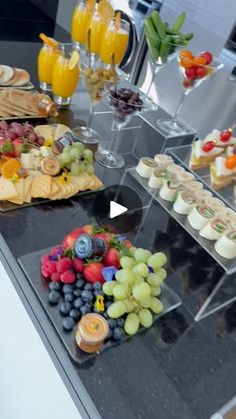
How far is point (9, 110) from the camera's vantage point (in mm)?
1041

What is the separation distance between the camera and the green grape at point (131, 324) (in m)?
0.61

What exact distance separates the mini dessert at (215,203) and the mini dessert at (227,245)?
10 cm

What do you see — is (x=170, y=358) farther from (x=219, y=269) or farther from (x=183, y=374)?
(x=219, y=269)

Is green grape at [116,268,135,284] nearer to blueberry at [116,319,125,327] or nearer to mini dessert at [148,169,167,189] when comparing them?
blueberry at [116,319,125,327]

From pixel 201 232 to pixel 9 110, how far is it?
0.63m

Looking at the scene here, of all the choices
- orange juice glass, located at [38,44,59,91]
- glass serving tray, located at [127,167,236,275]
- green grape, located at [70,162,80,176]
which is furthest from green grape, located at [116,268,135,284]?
orange juice glass, located at [38,44,59,91]

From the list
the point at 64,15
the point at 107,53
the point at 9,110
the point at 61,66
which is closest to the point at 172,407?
the point at 9,110

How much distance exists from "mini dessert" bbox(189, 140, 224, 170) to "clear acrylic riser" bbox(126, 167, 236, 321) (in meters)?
0.19

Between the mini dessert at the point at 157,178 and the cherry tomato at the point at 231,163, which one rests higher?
the cherry tomato at the point at 231,163

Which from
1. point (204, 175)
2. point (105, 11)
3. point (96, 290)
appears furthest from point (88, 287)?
point (105, 11)

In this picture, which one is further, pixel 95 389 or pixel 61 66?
pixel 61 66

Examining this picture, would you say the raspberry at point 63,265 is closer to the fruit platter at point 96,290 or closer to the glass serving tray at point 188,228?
the fruit platter at point 96,290

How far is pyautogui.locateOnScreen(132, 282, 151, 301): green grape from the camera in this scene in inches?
23.6

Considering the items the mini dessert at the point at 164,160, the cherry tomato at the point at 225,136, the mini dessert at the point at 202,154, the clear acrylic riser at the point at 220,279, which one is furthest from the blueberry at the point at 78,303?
the cherry tomato at the point at 225,136
